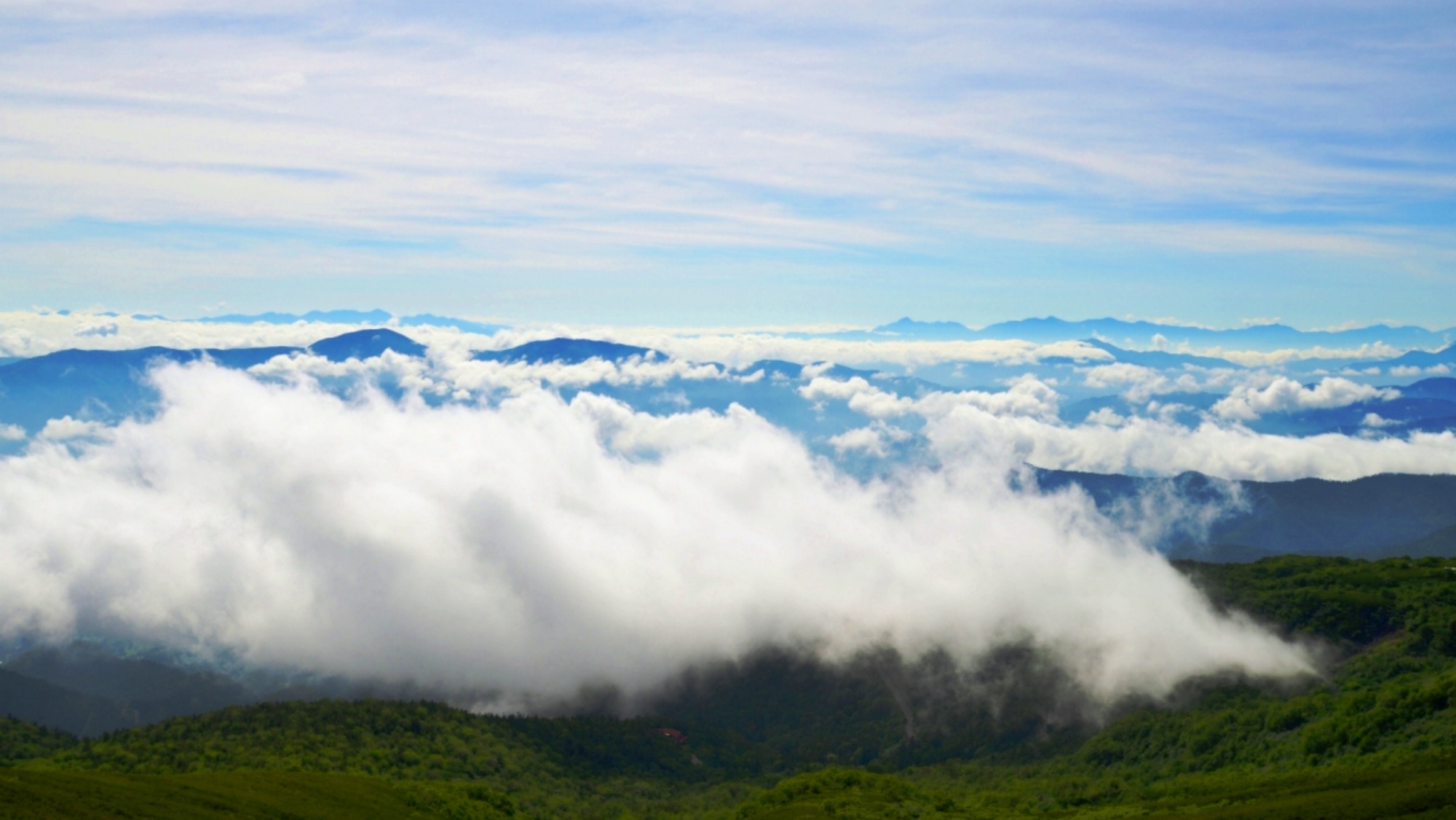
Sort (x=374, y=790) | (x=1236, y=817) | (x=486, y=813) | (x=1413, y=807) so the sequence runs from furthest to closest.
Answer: (x=486, y=813) → (x=374, y=790) → (x=1236, y=817) → (x=1413, y=807)

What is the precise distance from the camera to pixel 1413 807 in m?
89.0

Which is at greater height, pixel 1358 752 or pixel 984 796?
pixel 1358 752

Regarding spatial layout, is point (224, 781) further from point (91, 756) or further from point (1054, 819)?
point (1054, 819)

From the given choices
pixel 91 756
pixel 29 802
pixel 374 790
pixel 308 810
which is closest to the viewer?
pixel 29 802

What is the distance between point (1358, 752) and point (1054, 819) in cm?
5549

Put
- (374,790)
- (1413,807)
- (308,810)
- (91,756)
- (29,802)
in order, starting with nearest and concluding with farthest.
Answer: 1. (29,802)
2. (1413,807)
3. (308,810)
4. (374,790)
5. (91,756)

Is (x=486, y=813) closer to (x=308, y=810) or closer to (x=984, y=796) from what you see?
(x=308, y=810)

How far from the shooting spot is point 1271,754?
7367 inches

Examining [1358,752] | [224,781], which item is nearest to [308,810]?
[224,781]

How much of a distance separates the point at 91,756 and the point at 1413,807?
790 ft

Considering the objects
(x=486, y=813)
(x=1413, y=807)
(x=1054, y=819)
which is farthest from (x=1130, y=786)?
(x=486, y=813)

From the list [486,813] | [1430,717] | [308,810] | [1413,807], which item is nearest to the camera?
[1413,807]

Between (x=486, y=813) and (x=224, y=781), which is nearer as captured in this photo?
(x=224, y=781)

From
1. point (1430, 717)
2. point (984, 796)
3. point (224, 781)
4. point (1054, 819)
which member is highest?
point (1430, 717)
